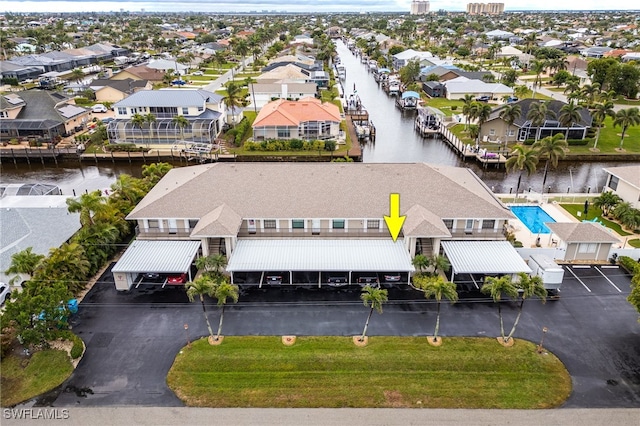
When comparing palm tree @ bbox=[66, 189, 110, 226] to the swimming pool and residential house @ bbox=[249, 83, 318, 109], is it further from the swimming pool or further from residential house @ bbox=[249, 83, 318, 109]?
residential house @ bbox=[249, 83, 318, 109]

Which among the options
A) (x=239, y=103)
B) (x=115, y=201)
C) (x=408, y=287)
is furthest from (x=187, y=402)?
(x=239, y=103)

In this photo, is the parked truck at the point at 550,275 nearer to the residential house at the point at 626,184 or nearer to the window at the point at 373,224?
the window at the point at 373,224

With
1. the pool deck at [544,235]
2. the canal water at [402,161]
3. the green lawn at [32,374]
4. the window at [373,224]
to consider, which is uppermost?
the window at [373,224]

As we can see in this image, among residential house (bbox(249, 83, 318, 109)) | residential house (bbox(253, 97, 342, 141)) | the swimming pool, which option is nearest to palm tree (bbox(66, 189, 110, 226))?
residential house (bbox(253, 97, 342, 141))

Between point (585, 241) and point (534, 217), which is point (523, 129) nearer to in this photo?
point (534, 217)

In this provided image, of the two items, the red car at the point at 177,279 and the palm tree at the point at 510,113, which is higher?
the palm tree at the point at 510,113

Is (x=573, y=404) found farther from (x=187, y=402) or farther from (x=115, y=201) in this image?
(x=115, y=201)

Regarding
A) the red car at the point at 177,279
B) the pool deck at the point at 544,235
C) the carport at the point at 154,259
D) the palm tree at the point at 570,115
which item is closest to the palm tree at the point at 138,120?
the carport at the point at 154,259
